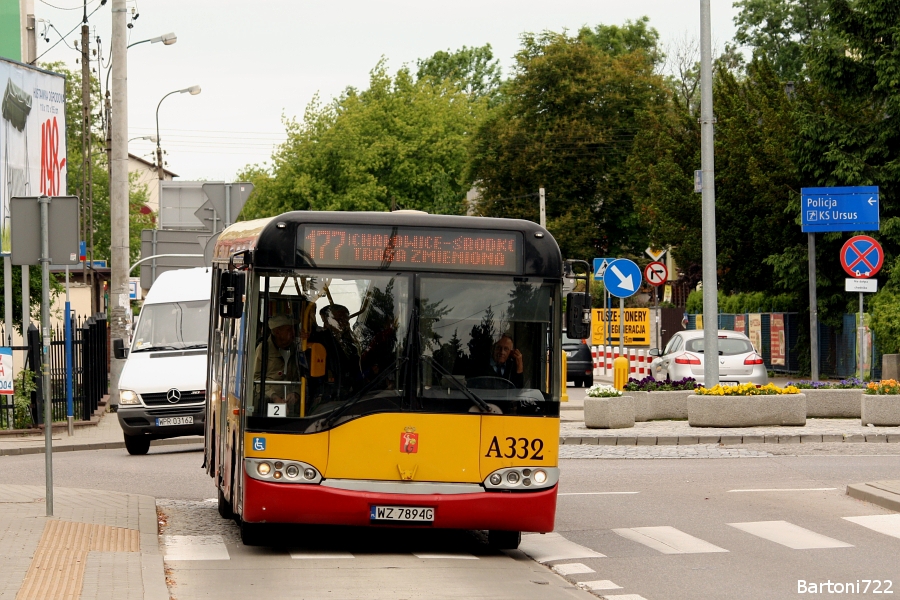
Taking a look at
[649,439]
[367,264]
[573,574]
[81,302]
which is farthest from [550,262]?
[81,302]

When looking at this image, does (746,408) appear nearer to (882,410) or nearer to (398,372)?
(882,410)

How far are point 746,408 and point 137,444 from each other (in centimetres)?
899

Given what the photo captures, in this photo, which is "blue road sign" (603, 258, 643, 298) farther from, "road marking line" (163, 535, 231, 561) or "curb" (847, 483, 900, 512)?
"road marking line" (163, 535, 231, 561)

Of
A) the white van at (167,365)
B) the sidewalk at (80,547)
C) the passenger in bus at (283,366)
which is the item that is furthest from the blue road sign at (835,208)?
the passenger in bus at (283,366)

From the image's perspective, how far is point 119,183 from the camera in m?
27.5

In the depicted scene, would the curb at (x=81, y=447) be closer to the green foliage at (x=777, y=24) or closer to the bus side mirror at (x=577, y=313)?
the bus side mirror at (x=577, y=313)

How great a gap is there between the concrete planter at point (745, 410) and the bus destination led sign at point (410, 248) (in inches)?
458

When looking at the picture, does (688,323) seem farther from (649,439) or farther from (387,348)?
(387,348)

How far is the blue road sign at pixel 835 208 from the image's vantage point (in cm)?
2775

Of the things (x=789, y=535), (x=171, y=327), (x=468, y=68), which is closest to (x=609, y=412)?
(x=171, y=327)

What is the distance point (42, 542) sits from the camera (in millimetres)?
10297

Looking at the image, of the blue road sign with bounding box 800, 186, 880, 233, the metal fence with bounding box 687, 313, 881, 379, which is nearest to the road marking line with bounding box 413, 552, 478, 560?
the blue road sign with bounding box 800, 186, 880, 233

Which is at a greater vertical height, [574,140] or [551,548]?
[574,140]

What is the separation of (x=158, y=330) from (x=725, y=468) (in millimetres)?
8626
